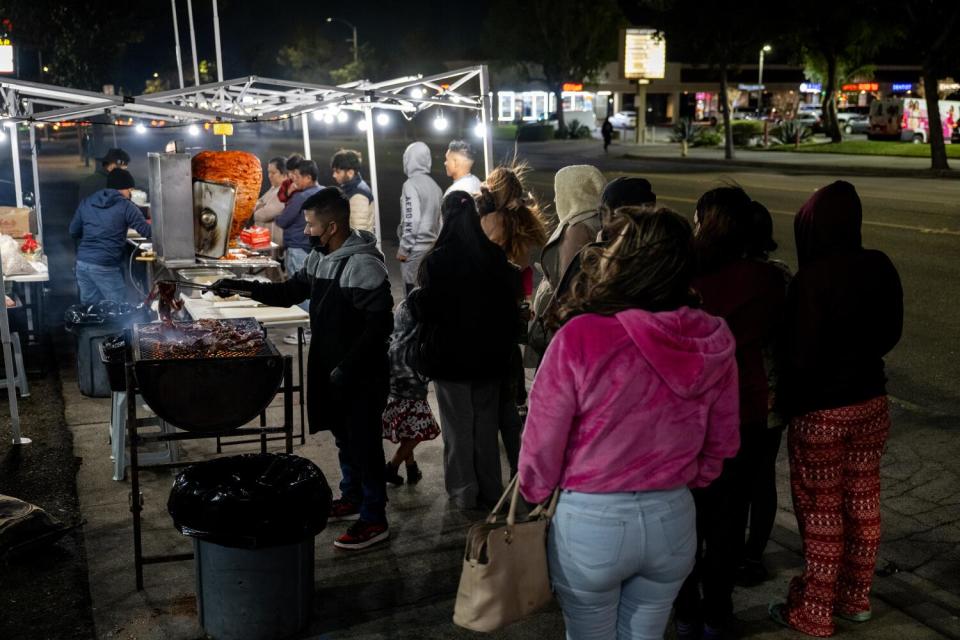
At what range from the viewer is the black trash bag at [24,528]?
523 cm

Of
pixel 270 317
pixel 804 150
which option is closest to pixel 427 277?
A: pixel 270 317

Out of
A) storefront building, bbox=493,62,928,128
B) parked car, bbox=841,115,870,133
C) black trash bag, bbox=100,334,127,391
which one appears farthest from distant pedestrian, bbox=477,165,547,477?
storefront building, bbox=493,62,928,128

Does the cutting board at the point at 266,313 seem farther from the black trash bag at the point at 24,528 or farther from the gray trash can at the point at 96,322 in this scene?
the black trash bag at the point at 24,528

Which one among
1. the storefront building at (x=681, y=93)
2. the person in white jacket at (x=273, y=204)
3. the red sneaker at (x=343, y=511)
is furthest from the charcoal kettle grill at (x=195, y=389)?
the storefront building at (x=681, y=93)

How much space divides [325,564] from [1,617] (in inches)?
59.7

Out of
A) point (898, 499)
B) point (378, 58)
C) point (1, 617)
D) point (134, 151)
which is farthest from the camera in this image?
point (378, 58)

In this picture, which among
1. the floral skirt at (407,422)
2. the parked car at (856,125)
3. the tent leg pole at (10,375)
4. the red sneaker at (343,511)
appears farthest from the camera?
the parked car at (856,125)

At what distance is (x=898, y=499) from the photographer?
597cm

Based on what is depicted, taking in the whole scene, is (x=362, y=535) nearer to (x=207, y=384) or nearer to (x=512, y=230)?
(x=207, y=384)

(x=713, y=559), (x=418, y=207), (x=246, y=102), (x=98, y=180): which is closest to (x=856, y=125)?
(x=246, y=102)

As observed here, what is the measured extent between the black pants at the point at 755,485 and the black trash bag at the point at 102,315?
4.74 meters

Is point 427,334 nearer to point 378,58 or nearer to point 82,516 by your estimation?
point 82,516

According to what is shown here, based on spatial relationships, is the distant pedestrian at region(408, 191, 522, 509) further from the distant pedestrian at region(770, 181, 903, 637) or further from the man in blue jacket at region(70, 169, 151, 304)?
the man in blue jacket at region(70, 169, 151, 304)

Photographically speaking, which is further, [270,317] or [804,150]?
[804,150]
